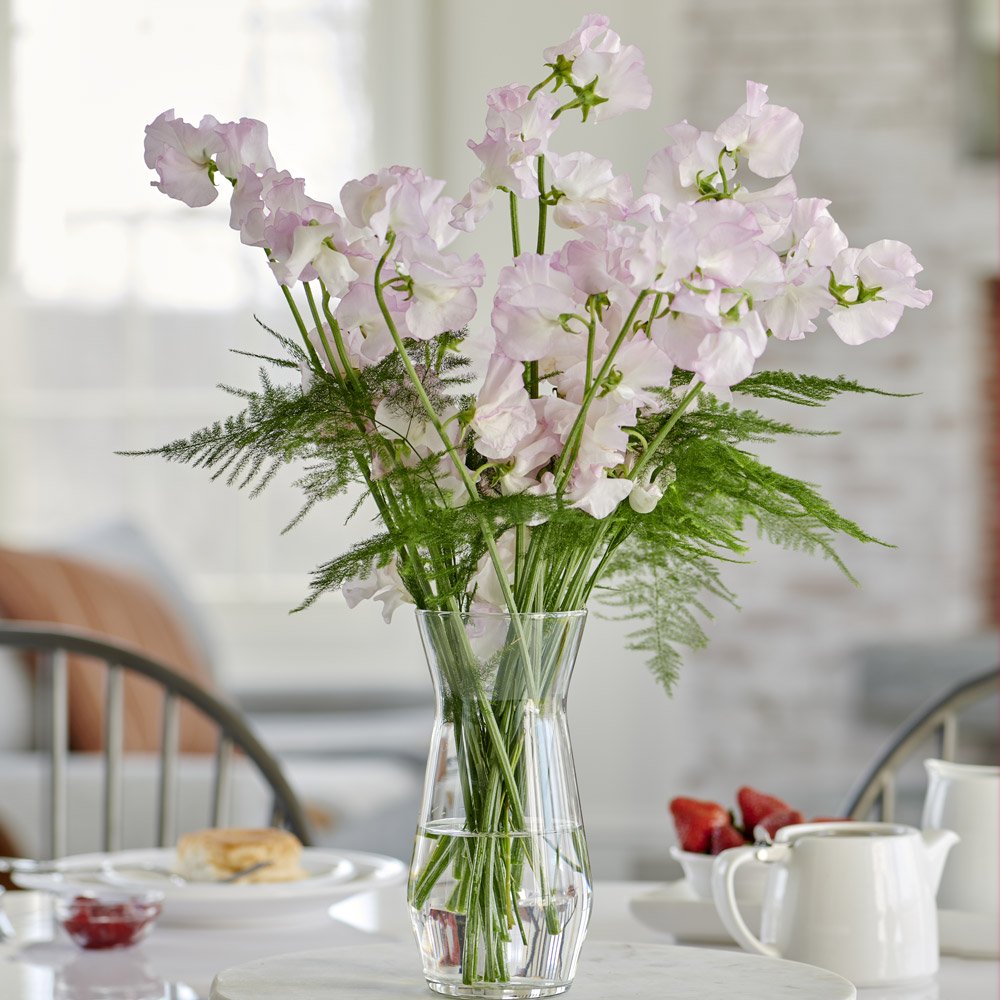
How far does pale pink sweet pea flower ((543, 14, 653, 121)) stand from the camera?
0.75 m

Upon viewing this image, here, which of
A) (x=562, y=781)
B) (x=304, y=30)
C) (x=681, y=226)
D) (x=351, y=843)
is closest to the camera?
(x=681, y=226)

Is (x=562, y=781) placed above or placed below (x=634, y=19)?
below

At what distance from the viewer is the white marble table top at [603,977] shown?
80 cm

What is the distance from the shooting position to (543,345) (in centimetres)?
73

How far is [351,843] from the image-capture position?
114 inches

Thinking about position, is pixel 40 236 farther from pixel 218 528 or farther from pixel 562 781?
pixel 562 781

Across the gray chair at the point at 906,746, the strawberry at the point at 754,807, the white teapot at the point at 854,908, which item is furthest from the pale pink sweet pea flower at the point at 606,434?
the gray chair at the point at 906,746

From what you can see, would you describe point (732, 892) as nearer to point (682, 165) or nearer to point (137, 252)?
point (682, 165)

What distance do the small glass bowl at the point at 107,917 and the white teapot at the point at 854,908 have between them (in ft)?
1.33

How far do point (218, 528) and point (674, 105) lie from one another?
1826 mm

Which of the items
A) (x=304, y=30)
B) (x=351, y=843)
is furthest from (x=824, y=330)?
(x=351, y=843)

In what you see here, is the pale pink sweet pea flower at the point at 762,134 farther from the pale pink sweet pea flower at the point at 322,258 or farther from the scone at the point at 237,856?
the scone at the point at 237,856

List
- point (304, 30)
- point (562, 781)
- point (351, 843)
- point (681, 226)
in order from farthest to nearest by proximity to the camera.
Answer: point (304, 30)
point (351, 843)
point (562, 781)
point (681, 226)

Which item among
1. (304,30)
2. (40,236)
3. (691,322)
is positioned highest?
(304,30)
